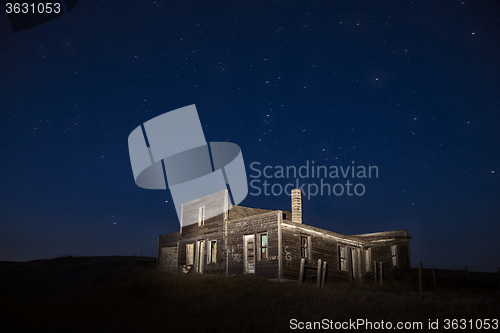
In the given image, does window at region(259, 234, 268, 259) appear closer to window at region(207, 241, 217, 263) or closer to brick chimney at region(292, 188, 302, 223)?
brick chimney at region(292, 188, 302, 223)

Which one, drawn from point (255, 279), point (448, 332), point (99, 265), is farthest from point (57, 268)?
point (448, 332)

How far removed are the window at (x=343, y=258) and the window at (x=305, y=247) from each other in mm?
3851

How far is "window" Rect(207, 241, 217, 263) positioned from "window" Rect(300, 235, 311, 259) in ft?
20.1

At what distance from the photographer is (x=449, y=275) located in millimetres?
35875

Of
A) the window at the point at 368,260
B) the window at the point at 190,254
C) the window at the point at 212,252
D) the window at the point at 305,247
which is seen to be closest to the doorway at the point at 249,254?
the window at the point at 305,247

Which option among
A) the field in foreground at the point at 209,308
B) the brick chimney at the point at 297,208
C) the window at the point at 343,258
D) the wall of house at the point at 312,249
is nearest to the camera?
the field in foreground at the point at 209,308

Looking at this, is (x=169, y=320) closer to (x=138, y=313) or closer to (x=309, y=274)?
(x=138, y=313)

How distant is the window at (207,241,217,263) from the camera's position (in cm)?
2321

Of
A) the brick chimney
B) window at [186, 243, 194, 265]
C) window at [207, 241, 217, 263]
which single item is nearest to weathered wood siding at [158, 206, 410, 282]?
window at [207, 241, 217, 263]

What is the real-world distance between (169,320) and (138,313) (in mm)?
1218

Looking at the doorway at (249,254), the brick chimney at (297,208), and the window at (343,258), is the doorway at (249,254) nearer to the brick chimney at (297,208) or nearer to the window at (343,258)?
the brick chimney at (297,208)

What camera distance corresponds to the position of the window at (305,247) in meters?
20.7

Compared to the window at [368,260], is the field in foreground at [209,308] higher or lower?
lower

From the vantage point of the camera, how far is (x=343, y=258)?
23.8 meters
